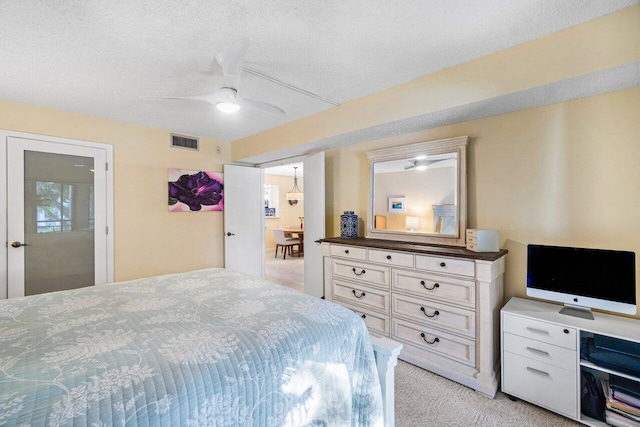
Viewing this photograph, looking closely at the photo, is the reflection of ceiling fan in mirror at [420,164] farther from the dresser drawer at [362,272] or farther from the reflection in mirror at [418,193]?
the dresser drawer at [362,272]

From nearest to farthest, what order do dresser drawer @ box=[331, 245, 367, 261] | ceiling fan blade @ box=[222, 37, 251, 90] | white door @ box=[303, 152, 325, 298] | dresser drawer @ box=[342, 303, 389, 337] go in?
ceiling fan blade @ box=[222, 37, 251, 90], dresser drawer @ box=[342, 303, 389, 337], dresser drawer @ box=[331, 245, 367, 261], white door @ box=[303, 152, 325, 298]

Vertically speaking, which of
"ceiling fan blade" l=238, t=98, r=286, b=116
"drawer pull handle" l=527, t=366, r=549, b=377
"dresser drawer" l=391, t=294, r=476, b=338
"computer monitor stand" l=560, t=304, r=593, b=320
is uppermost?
"ceiling fan blade" l=238, t=98, r=286, b=116

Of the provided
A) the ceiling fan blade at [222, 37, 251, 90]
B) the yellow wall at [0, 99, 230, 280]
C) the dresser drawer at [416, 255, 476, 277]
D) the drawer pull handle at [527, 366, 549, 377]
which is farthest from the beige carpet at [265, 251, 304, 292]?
the ceiling fan blade at [222, 37, 251, 90]

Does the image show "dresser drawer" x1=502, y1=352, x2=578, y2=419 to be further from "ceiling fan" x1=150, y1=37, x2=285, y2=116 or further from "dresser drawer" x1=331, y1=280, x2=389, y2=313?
"ceiling fan" x1=150, y1=37, x2=285, y2=116

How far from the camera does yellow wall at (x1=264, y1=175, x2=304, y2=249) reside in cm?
822

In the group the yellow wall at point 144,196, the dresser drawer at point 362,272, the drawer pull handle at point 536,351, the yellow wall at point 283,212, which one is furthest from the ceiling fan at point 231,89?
the yellow wall at point 283,212

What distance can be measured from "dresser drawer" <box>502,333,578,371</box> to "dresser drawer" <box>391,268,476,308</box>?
0.32 m

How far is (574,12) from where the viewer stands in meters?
1.57

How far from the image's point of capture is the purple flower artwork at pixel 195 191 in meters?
3.91

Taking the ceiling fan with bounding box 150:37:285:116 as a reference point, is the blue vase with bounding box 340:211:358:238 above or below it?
below

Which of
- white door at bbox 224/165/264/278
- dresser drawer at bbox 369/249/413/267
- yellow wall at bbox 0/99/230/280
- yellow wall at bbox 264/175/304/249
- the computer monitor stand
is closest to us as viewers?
the computer monitor stand

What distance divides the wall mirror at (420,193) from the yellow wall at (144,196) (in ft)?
8.39

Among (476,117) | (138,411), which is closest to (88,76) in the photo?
(138,411)

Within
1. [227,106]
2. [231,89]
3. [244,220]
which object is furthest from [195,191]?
[231,89]
